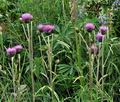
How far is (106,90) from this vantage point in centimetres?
259

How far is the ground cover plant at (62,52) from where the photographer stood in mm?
2180

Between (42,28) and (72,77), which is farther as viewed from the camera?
(72,77)

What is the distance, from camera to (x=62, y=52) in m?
2.80

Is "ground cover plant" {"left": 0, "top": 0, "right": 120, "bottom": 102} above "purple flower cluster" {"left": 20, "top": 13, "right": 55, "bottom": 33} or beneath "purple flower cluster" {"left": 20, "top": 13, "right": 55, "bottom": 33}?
beneath

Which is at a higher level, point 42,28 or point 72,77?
point 42,28

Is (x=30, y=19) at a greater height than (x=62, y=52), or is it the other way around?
(x=30, y=19)

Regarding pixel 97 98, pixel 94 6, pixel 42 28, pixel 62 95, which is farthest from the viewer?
pixel 94 6

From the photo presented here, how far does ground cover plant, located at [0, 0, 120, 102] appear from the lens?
7.15 ft

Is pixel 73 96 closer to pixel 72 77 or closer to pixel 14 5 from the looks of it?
pixel 72 77

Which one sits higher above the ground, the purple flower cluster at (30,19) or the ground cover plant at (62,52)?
the purple flower cluster at (30,19)

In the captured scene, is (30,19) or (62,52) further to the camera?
(62,52)

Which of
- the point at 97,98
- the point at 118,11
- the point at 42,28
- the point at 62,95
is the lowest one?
the point at 62,95

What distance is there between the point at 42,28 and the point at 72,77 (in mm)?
601

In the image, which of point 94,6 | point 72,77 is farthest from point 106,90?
point 94,6
